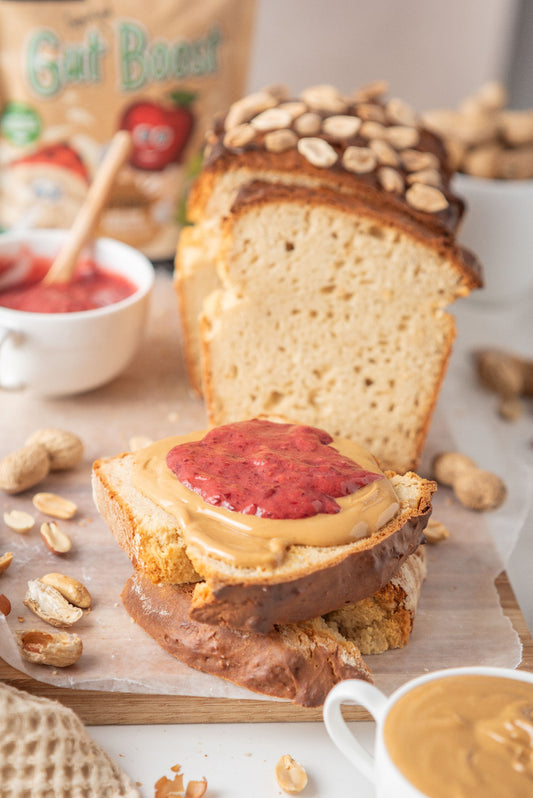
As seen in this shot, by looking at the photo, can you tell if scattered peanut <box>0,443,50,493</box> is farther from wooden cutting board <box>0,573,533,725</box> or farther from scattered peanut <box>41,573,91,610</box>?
wooden cutting board <box>0,573,533,725</box>

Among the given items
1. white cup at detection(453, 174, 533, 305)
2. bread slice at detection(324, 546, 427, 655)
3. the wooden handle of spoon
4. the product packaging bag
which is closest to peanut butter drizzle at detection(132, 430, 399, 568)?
bread slice at detection(324, 546, 427, 655)

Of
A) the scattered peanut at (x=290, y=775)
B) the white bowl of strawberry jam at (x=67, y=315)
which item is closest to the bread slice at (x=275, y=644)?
the scattered peanut at (x=290, y=775)

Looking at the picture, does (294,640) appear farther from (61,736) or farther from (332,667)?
(61,736)

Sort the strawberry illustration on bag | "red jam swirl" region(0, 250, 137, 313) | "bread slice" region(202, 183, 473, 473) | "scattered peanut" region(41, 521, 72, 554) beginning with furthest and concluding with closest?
the strawberry illustration on bag, "red jam swirl" region(0, 250, 137, 313), "bread slice" region(202, 183, 473, 473), "scattered peanut" region(41, 521, 72, 554)

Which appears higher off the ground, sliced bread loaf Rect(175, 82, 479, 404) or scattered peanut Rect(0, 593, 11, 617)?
sliced bread loaf Rect(175, 82, 479, 404)

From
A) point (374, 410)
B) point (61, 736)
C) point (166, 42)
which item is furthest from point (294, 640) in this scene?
point (166, 42)

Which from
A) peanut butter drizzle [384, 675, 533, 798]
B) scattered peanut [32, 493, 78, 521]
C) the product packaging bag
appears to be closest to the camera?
peanut butter drizzle [384, 675, 533, 798]

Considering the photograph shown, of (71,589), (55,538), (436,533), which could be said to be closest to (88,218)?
(55,538)

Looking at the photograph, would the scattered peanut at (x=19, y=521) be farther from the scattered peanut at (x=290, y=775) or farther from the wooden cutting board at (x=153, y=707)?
the scattered peanut at (x=290, y=775)

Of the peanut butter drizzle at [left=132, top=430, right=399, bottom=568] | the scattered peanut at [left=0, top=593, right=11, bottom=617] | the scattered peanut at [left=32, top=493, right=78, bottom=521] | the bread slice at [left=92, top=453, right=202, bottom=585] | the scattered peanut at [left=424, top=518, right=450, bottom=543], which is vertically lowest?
the scattered peanut at [left=32, top=493, right=78, bottom=521]
